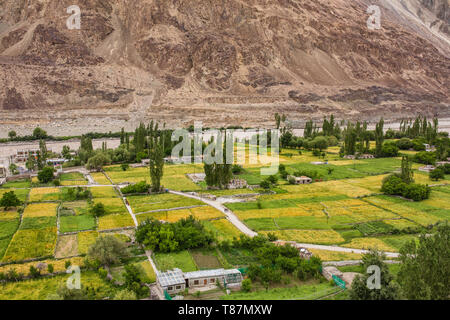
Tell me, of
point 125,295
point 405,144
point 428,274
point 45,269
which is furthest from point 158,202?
point 405,144

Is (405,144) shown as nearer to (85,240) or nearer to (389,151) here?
(389,151)

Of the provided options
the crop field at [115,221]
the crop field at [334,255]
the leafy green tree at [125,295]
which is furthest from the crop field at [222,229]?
the leafy green tree at [125,295]

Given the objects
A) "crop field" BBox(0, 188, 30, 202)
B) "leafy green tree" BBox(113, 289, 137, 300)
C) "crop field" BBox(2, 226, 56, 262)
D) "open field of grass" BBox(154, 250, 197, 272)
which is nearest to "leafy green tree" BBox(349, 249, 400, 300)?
"open field of grass" BBox(154, 250, 197, 272)

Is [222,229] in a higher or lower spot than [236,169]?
lower

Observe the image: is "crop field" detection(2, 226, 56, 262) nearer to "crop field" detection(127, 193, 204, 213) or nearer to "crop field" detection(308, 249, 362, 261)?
"crop field" detection(127, 193, 204, 213)

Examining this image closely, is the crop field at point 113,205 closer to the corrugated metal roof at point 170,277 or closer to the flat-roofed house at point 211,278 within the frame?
the corrugated metal roof at point 170,277
